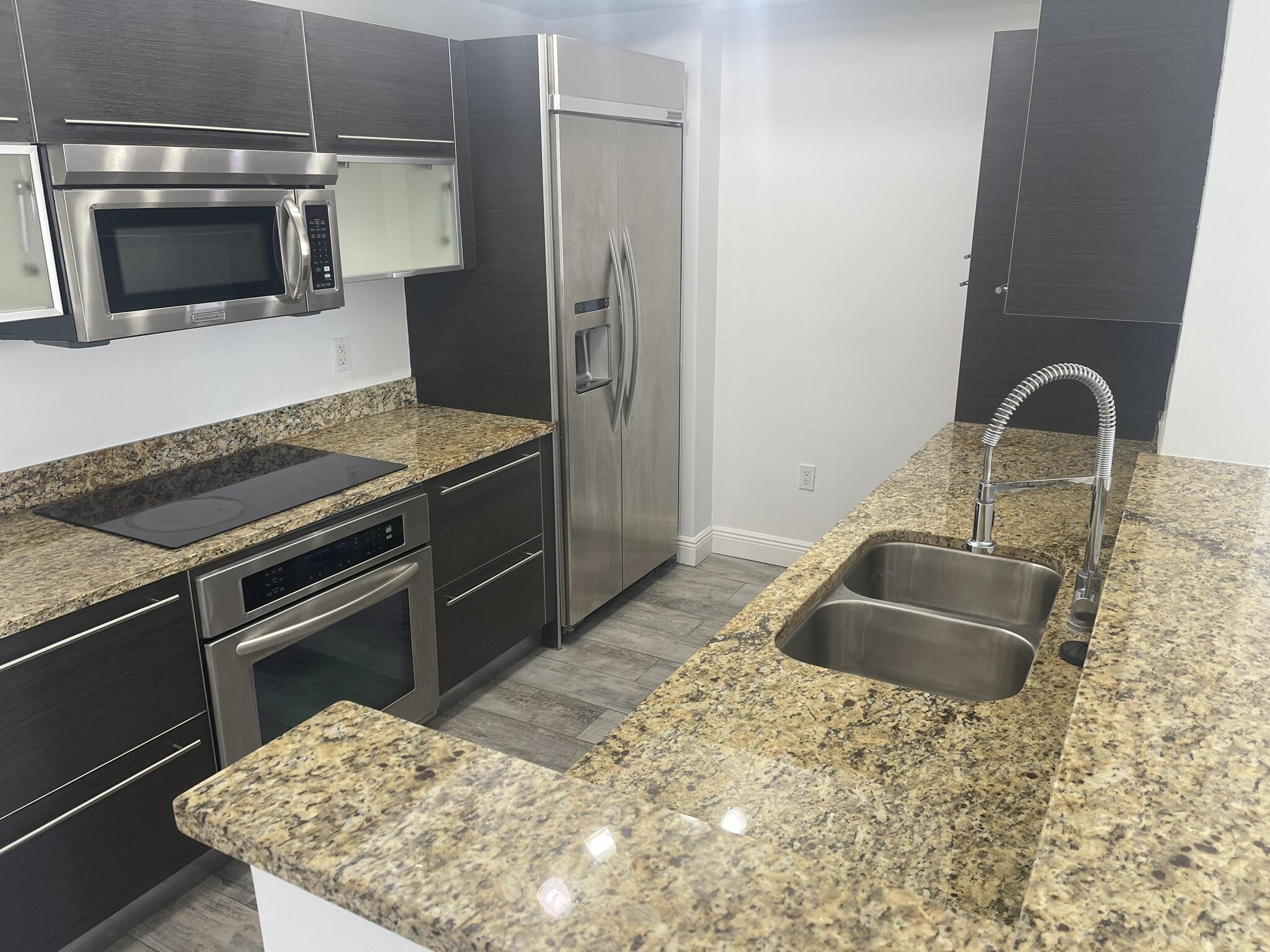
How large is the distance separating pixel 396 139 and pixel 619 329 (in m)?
1.03

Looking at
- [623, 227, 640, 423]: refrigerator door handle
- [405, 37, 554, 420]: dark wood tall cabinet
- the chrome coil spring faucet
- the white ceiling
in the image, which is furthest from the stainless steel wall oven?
the white ceiling

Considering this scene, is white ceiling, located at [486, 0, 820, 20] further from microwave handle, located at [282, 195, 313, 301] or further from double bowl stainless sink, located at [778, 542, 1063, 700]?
double bowl stainless sink, located at [778, 542, 1063, 700]

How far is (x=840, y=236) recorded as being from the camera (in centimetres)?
376

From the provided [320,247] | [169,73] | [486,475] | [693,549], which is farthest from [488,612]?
[169,73]

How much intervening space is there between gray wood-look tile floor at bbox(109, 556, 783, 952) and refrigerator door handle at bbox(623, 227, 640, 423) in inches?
32.4

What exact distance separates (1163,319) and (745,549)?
2536mm

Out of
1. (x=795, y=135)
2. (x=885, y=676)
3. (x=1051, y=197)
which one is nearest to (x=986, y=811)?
(x=885, y=676)

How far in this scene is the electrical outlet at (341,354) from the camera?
3.13 meters

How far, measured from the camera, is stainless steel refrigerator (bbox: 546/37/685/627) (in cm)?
306

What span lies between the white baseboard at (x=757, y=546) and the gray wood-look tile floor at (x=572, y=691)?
2.5 inches

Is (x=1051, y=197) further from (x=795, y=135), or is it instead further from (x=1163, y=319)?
(x=795, y=135)

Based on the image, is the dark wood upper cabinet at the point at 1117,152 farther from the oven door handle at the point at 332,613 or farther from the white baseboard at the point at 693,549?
the white baseboard at the point at 693,549

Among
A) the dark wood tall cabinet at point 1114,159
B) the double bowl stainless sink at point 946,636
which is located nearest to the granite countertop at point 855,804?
the double bowl stainless sink at point 946,636

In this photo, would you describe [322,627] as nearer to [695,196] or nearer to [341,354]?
[341,354]
